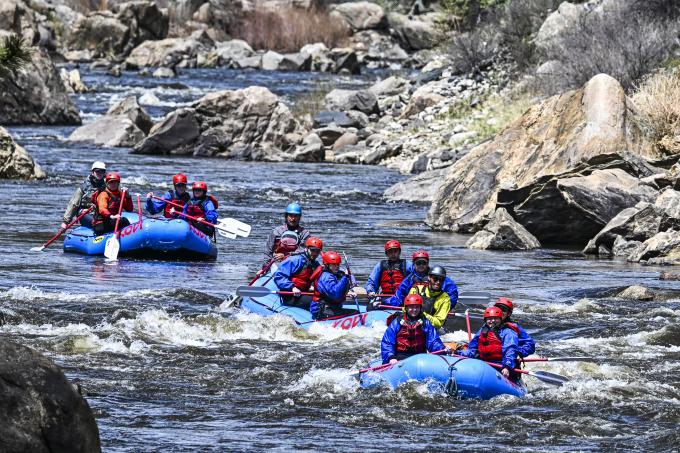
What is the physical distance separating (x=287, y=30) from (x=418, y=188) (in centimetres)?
4043

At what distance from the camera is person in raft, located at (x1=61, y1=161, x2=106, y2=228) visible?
18250 mm

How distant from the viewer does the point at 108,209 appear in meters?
18.3

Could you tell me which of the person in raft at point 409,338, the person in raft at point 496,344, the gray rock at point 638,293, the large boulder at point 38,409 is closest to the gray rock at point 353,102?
the gray rock at point 638,293

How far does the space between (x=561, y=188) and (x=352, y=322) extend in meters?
7.30

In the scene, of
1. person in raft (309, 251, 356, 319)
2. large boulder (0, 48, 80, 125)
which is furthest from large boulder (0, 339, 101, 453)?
large boulder (0, 48, 80, 125)

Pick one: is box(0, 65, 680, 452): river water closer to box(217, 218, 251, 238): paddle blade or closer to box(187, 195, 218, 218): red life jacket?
box(217, 218, 251, 238): paddle blade

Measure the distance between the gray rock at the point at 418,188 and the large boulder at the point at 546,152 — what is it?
7.25 feet

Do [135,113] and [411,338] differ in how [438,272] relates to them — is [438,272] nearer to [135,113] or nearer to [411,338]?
[411,338]

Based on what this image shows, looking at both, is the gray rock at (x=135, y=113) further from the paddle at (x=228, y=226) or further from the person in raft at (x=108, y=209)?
the paddle at (x=228, y=226)

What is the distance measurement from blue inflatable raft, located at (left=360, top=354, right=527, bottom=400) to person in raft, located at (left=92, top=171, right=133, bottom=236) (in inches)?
341

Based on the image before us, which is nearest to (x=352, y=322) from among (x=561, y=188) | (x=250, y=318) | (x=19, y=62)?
(x=250, y=318)

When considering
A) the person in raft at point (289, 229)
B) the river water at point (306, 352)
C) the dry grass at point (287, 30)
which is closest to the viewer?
the river water at point (306, 352)

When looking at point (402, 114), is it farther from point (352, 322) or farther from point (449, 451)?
point (449, 451)

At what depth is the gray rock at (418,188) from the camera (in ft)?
82.9
